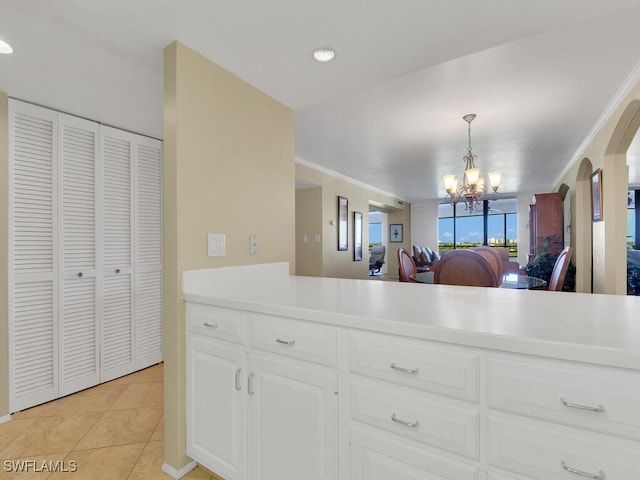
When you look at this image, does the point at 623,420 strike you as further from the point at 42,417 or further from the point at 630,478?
the point at 42,417

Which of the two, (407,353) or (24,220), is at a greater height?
(24,220)

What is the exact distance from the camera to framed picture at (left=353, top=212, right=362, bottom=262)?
6598 mm

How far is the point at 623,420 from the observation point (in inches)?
27.8

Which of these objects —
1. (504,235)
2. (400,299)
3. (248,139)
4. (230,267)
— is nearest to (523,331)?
(400,299)

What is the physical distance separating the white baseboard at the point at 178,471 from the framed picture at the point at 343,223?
461cm

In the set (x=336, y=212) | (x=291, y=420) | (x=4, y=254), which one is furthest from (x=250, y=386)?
(x=336, y=212)

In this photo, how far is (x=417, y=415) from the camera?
37.0 inches

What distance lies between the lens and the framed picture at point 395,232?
403 inches

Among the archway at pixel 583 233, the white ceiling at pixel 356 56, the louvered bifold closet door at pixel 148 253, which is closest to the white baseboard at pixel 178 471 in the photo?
the louvered bifold closet door at pixel 148 253

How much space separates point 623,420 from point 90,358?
10.4ft

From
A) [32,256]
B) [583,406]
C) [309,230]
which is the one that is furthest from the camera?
[309,230]

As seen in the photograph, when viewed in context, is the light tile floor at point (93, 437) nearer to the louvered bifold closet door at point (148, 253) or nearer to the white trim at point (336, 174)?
the louvered bifold closet door at point (148, 253)

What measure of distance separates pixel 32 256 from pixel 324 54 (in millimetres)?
2389

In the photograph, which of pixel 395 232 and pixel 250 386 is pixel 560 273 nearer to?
pixel 250 386
